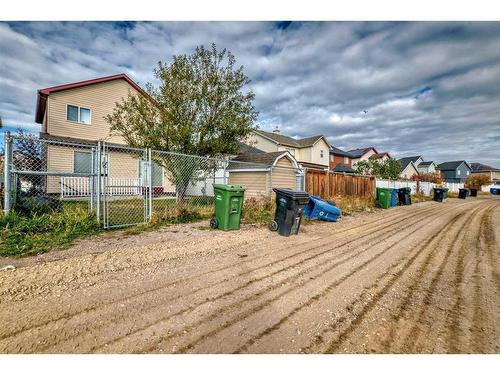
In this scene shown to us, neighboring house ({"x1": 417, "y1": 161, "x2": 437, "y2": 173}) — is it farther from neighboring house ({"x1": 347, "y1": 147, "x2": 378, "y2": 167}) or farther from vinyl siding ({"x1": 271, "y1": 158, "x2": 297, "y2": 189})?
vinyl siding ({"x1": 271, "y1": 158, "x2": 297, "y2": 189})

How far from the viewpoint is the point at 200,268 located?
13.2 feet

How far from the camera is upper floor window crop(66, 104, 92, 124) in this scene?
600 inches

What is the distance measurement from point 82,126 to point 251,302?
17352 millimetres

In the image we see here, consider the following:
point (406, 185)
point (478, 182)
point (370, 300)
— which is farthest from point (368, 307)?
point (478, 182)

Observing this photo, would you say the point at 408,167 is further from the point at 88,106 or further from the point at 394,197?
the point at 88,106

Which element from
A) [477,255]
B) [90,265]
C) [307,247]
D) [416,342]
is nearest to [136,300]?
[90,265]

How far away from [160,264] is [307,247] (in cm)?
308

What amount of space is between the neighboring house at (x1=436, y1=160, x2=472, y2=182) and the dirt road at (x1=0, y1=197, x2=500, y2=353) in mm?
81358

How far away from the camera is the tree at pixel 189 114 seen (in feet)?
36.4

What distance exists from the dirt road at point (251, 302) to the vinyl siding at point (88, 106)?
13.5m

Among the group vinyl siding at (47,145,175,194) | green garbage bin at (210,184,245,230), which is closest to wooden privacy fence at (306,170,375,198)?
green garbage bin at (210,184,245,230)

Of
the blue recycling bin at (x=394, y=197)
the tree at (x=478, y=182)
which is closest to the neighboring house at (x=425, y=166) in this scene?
the tree at (x=478, y=182)

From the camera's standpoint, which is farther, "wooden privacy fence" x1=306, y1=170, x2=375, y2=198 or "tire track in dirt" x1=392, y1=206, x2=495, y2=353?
"wooden privacy fence" x1=306, y1=170, x2=375, y2=198

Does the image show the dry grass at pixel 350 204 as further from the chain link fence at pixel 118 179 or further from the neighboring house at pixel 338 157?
the neighboring house at pixel 338 157
